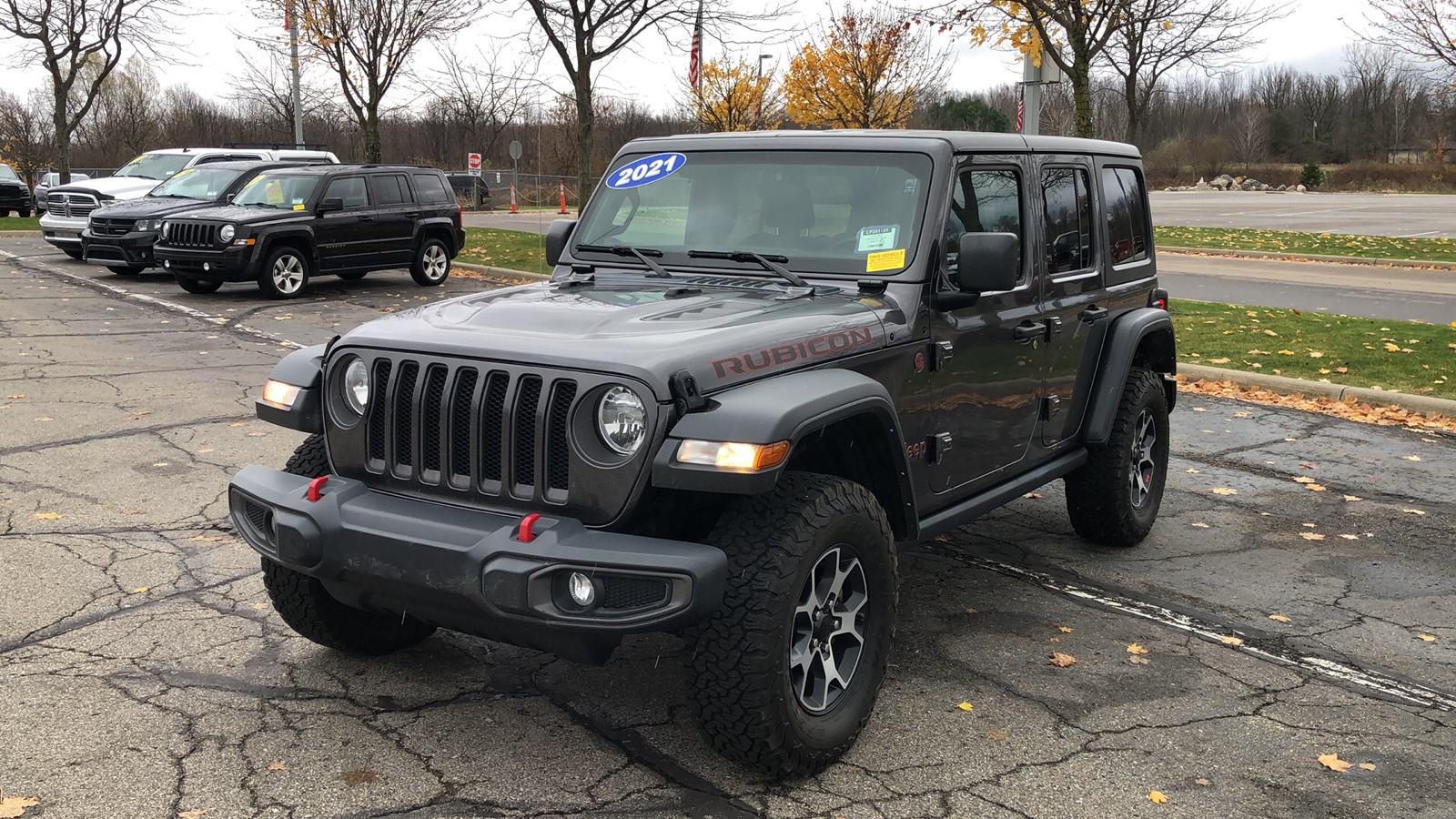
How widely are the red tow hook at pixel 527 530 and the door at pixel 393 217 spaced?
1438 centimetres

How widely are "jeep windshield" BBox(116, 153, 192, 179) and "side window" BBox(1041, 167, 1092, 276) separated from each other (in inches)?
768

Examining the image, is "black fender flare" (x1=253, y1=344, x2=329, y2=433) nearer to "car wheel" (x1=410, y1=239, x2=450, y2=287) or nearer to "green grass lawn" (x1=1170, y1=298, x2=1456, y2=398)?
"green grass lawn" (x1=1170, y1=298, x2=1456, y2=398)

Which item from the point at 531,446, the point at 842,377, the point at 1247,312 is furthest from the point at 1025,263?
the point at 1247,312

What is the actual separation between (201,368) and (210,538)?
5.22m

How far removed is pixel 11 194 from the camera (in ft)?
113

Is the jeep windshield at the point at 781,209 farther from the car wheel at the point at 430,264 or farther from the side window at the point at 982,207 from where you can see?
the car wheel at the point at 430,264

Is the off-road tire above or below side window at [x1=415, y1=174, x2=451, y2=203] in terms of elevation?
below

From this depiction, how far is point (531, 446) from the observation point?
3383 millimetres

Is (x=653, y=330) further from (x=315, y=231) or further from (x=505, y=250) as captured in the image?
(x=505, y=250)

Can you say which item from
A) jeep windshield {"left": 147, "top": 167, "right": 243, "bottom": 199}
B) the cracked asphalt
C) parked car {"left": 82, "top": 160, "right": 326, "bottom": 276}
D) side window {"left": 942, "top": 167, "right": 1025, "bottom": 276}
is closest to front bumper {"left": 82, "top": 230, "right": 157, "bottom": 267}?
parked car {"left": 82, "top": 160, "right": 326, "bottom": 276}

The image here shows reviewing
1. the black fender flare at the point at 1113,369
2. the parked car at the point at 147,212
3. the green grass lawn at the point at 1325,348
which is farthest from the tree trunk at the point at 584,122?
the black fender flare at the point at 1113,369

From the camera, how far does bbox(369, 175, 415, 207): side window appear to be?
1680 cm

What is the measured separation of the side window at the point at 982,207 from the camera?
448cm

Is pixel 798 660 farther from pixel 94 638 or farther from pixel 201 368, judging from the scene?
pixel 201 368
